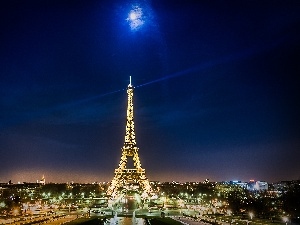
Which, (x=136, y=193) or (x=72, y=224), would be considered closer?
(x=72, y=224)

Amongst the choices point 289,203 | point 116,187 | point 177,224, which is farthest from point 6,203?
point 289,203

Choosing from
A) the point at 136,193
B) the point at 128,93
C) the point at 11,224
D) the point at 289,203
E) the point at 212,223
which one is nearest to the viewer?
the point at 11,224

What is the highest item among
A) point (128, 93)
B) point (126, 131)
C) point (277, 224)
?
point (128, 93)

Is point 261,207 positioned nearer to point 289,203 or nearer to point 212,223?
point 289,203

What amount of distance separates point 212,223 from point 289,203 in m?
18.8

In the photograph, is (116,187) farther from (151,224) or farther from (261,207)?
(151,224)

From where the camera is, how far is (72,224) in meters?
38.5

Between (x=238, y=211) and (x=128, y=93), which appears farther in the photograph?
(x=128, y=93)

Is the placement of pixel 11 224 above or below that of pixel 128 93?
below

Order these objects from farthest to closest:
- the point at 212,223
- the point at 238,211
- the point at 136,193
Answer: the point at 136,193
the point at 238,211
the point at 212,223

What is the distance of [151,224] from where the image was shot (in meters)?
40.4

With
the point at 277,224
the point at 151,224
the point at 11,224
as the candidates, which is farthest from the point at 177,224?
the point at 11,224

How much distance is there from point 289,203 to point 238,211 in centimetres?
810

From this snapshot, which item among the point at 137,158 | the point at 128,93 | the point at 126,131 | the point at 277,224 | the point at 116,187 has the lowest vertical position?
the point at 277,224
